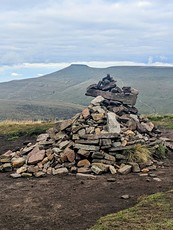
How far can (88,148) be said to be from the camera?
13.8m

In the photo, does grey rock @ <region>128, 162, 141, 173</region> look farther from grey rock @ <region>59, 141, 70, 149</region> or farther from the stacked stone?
grey rock @ <region>59, 141, 70, 149</region>

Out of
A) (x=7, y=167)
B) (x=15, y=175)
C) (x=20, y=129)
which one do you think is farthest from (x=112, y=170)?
(x=20, y=129)

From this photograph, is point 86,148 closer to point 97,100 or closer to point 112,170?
point 112,170

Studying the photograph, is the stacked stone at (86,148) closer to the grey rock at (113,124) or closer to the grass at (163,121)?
the grey rock at (113,124)

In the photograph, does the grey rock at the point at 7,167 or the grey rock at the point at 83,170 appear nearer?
the grey rock at the point at 83,170

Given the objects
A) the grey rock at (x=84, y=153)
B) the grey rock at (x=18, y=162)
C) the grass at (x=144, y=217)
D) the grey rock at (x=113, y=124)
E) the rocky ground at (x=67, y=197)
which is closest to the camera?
the grass at (x=144, y=217)

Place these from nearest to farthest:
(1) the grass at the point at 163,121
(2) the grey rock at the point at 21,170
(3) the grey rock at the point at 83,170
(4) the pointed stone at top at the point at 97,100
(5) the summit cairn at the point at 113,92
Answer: (3) the grey rock at the point at 83,170, (2) the grey rock at the point at 21,170, (4) the pointed stone at top at the point at 97,100, (5) the summit cairn at the point at 113,92, (1) the grass at the point at 163,121

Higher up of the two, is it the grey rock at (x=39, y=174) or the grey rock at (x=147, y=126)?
the grey rock at (x=147, y=126)

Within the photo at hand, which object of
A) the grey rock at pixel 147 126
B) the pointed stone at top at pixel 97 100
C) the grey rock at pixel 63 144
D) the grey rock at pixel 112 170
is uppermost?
the pointed stone at top at pixel 97 100

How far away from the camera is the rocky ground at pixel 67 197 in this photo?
338 inches

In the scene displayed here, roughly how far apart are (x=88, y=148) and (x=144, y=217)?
232 inches

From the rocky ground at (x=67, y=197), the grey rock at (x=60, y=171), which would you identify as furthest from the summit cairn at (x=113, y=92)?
the grey rock at (x=60, y=171)

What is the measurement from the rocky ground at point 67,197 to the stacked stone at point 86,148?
567 mm

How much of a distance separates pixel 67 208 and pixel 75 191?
60.2 inches
